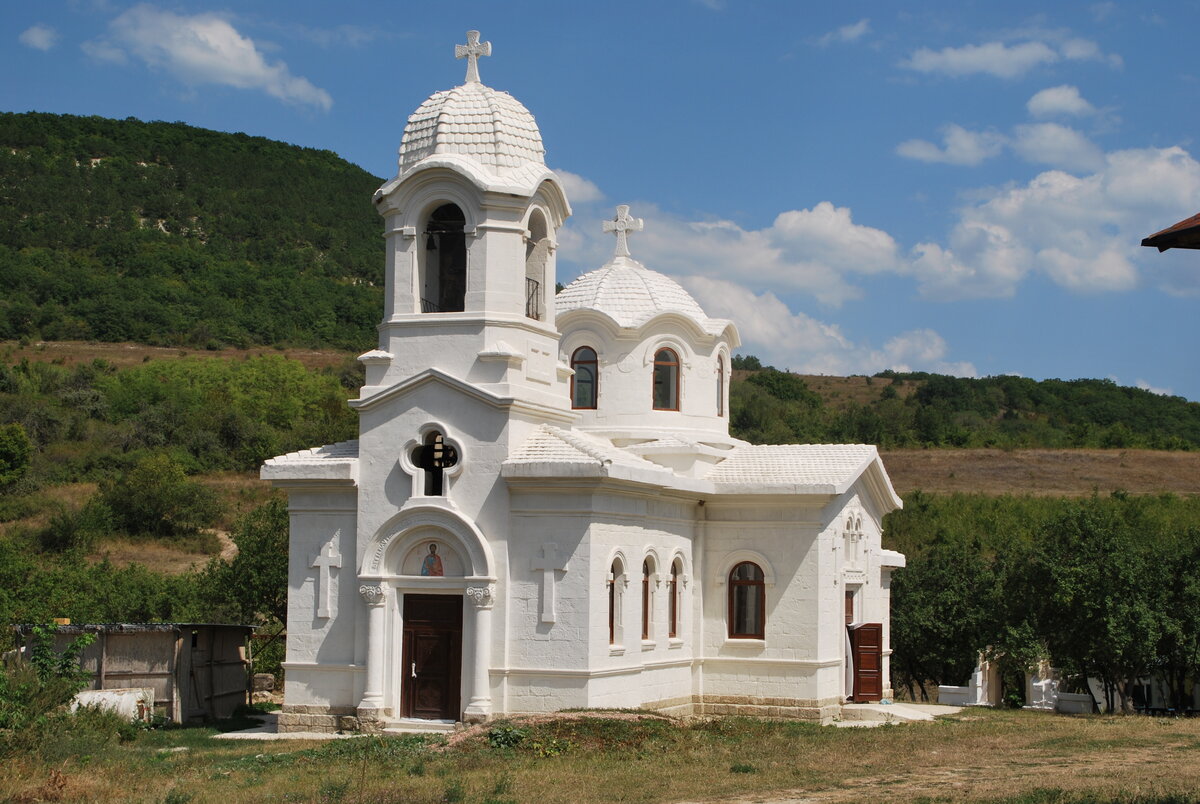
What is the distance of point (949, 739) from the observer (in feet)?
78.6

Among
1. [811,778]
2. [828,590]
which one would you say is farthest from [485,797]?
[828,590]

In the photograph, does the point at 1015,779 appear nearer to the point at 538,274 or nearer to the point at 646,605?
the point at 646,605

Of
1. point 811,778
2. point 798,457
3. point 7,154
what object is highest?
point 7,154

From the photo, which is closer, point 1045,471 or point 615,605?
point 615,605

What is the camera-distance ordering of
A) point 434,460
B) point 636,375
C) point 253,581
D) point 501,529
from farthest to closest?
1. point 253,581
2. point 636,375
3. point 434,460
4. point 501,529

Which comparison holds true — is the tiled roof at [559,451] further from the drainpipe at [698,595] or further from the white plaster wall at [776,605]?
the white plaster wall at [776,605]

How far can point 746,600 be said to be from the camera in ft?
94.9

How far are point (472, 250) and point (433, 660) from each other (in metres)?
6.92

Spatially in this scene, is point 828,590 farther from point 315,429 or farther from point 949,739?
point 315,429

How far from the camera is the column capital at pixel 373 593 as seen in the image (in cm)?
2452

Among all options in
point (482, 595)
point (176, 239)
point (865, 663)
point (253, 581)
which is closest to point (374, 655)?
point (482, 595)

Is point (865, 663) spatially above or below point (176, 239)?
below

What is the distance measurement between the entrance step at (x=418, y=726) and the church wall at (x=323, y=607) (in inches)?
37.4

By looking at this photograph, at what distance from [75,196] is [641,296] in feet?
248
